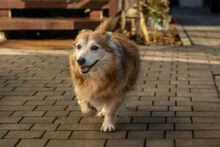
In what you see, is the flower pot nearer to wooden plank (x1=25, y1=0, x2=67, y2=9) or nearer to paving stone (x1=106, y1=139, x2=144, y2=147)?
wooden plank (x1=25, y1=0, x2=67, y2=9)

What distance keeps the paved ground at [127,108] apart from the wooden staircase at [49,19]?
9.23ft

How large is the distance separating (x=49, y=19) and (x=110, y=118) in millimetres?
7610

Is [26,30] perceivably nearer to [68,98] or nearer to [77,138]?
[68,98]

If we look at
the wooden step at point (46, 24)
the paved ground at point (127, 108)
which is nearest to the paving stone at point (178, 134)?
the paved ground at point (127, 108)

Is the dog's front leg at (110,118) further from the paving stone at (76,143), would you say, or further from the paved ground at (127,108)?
the paving stone at (76,143)

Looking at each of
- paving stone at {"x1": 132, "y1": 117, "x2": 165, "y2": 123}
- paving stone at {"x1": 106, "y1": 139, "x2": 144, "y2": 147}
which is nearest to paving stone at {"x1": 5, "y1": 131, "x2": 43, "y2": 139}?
paving stone at {"x1": 106, "y1": 139, "x2": 144, "y2": 147}

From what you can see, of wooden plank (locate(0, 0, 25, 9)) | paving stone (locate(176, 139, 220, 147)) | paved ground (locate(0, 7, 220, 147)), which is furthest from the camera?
wooden plank (locate(0, 0, 25, 9))

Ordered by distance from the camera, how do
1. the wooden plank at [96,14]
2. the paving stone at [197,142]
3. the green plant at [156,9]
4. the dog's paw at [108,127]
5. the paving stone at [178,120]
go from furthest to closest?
the wooden plank at [96,14] → the green plant at [156,9] → the paving stone at [178,120] → the dog's paw at [108,127] → the paving stone at [197,142]

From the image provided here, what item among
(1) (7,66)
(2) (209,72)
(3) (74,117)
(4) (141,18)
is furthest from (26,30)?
(3) (74,117)

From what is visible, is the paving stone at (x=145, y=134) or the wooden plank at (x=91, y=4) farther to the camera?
the wooden plank at (x=91, y=4)

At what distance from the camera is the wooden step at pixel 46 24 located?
39.5ft

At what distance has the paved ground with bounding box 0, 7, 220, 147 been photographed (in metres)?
4.84

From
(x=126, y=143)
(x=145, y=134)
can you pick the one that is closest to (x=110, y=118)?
(x=145, y=134)

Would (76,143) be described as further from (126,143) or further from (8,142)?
(8,142)
